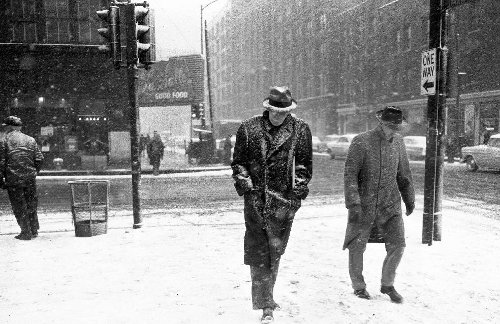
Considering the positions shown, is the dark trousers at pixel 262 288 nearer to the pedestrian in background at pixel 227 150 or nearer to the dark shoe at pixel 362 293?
the dark shoe at pixel 362 293

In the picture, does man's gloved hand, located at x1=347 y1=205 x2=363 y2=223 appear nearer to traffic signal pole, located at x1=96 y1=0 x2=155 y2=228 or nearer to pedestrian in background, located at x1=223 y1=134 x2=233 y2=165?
traffic signal pole, located at x1=96 y1=0 x2=155 y2=228

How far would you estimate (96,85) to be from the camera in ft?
81.1

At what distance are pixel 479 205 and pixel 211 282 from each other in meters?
8.19

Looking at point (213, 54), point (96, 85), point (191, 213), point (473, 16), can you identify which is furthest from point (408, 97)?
point (213, 54)

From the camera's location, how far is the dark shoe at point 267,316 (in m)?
4.20

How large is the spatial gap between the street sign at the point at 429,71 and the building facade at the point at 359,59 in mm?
11591

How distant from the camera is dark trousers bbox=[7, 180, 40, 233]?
761 cm

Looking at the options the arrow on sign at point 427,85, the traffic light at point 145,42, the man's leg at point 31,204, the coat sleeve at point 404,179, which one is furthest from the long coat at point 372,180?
the man's leg at point 31,204

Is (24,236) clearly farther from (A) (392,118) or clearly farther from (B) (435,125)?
(B) (435,125)

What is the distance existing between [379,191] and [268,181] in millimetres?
1236

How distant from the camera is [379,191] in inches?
188

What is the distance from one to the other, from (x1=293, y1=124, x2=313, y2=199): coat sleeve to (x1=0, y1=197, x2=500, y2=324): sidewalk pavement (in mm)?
1182

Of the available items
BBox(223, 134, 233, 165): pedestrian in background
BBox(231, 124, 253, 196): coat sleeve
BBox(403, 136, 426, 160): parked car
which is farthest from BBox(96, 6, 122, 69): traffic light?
BBox(403, 136, 426, 160): parked car

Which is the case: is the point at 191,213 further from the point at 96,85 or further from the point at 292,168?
the point at 96,85
